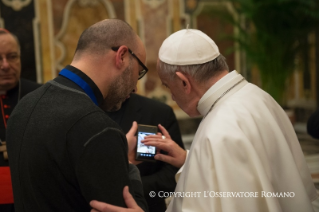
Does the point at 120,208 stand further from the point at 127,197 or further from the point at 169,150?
the point at 169,150

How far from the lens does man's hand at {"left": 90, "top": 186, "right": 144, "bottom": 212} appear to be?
150cm

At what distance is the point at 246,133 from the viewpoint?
1.87 meters

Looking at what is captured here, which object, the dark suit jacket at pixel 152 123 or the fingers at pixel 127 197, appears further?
the dark suit jacket at pixel 152 123

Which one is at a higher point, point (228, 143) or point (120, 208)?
point (228, 143)

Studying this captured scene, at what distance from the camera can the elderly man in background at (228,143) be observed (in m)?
1.82

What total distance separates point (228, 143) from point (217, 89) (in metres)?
0.33

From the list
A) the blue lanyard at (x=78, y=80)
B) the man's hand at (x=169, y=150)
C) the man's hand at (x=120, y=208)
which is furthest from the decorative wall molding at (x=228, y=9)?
the man's hand at (x=120, y=208)

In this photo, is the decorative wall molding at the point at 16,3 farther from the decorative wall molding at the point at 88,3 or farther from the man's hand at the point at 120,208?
the man's hand at the point at 120,208

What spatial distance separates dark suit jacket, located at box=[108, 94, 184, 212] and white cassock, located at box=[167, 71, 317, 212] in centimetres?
62

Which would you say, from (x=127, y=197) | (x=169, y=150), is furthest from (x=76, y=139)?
(x=169, y=150)

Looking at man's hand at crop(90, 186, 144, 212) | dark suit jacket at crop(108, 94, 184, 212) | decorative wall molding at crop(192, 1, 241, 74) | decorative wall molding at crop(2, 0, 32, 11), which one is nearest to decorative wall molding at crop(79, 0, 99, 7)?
decorative wall molding at crop(2, 0, 32, 11)

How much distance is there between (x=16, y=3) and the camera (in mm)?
6922

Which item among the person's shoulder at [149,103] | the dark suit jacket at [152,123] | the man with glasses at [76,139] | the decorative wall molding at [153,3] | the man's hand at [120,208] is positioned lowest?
the dark suit jacket at [152,123]

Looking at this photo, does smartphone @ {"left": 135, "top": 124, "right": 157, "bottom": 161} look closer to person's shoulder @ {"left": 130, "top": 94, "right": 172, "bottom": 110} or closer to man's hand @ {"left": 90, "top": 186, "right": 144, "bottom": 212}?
person's shoulder @ {"left": 130, "top": 94, "right": 172, "bottom": 110}
